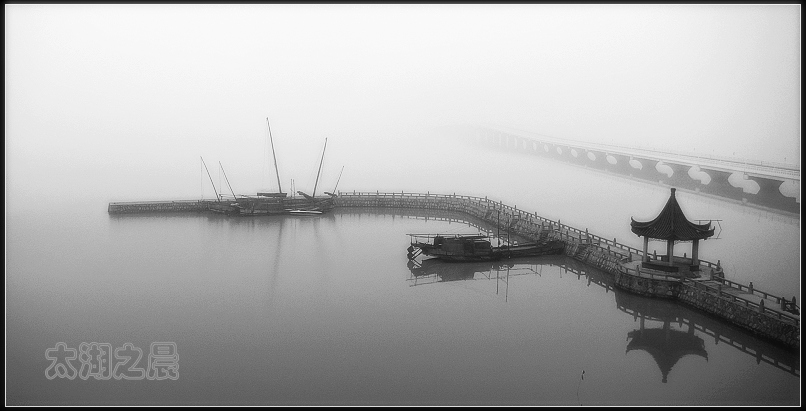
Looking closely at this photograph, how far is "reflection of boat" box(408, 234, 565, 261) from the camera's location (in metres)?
21.7

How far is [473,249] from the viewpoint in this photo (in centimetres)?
2167

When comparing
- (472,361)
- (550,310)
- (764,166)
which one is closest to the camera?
(472,361)

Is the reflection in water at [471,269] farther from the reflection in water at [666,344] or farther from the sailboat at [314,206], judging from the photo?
the sailboat at [314,206]

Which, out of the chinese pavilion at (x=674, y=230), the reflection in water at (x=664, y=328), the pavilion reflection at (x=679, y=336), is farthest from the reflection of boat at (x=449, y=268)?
the chinese pavilion at (x=674, y=230)

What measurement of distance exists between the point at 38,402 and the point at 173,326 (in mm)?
3952

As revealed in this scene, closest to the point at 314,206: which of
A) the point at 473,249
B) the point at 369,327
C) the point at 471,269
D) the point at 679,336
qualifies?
the point at 473,249

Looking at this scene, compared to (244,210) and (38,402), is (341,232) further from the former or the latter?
(38,402)

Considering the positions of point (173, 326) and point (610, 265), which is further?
point (610, 265)

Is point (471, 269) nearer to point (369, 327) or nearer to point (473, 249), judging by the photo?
point (473, 249)

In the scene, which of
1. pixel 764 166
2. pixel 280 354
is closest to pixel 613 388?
pixel 280 354

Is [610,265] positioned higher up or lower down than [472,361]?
higher up

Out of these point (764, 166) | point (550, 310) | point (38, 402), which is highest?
point (764, 166)

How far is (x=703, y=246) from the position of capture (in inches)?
924

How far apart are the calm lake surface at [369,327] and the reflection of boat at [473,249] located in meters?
0.46
